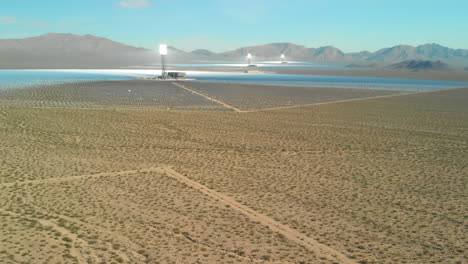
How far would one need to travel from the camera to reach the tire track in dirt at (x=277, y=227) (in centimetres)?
672

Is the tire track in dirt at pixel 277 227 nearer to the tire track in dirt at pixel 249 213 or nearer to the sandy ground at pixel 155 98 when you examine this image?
the tire track in dirt at pixel 249 213

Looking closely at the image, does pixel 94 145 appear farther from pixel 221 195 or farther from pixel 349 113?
pixel 349 113

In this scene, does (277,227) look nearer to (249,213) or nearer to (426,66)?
(249,213)

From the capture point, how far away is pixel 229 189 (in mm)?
10062

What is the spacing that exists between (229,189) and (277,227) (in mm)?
2539

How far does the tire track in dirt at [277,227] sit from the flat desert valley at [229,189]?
0.10 ft

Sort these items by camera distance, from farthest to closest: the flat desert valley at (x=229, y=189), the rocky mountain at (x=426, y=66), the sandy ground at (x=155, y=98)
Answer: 1. the rocky mountain at (x=426, y=66)
2. the sandy ground at (x=155, y=98)
3. the flat desert valley at (x=229, y=189)

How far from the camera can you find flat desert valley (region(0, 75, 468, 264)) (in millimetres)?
6906

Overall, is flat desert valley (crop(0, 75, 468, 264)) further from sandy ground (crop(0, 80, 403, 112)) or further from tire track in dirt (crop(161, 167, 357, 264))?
sandy ground (crop(0, 80, 403, 112))

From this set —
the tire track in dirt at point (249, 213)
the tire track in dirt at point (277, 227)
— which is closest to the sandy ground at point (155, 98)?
the tire track in dirt at point (249, 213)

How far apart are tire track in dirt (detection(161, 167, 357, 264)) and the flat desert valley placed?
0.03 metres

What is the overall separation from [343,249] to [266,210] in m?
2.18

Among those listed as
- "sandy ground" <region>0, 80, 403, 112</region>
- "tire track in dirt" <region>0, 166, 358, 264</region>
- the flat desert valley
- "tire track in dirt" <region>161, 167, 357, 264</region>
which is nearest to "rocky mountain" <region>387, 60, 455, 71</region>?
"sandy ground" <region>0, 80, 403, 112</region>

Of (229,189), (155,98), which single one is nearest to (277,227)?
(229,189)
